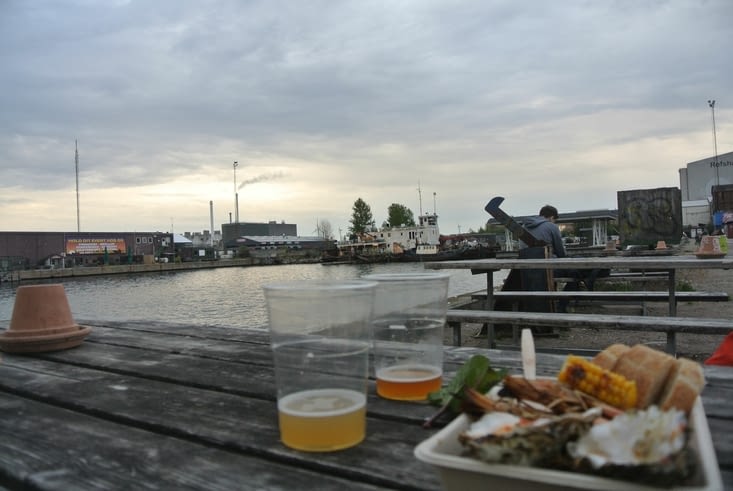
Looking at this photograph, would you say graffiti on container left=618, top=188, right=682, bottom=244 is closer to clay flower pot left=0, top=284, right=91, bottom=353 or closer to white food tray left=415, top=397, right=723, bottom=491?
clay flower pot left=0, top=284, right=91, bottom=353

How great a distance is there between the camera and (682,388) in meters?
0.73

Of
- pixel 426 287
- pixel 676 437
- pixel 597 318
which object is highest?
pixel 426 287

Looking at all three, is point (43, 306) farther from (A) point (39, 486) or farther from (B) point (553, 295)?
(B) point (553, 295)

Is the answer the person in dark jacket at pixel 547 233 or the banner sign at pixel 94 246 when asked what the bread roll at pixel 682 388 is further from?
the banner sign at pixel 94 246

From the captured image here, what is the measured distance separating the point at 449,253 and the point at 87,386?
5652 cm

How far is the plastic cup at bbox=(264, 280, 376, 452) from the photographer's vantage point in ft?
3.15

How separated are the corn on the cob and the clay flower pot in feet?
6.89

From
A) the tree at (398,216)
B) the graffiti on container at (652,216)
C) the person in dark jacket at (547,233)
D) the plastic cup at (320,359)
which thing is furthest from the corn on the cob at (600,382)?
the tree at (398,216)

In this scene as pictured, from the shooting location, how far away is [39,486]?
0.90m

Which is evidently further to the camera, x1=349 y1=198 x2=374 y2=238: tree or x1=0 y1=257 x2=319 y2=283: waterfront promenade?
x1=349 y1=198 x2=374 y2=238: tree

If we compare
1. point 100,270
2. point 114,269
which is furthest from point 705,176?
point 100,270

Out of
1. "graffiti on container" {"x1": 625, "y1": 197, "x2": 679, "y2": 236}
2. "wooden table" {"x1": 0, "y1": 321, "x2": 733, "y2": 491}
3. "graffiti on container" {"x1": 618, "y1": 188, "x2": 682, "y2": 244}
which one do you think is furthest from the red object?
"graffiti on container" {"x1": 625, "y1": 197, "x2": 679, "y2": 236}

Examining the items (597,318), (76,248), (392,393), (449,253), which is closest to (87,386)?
(392,393)

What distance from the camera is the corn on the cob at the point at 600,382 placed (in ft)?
2.42
